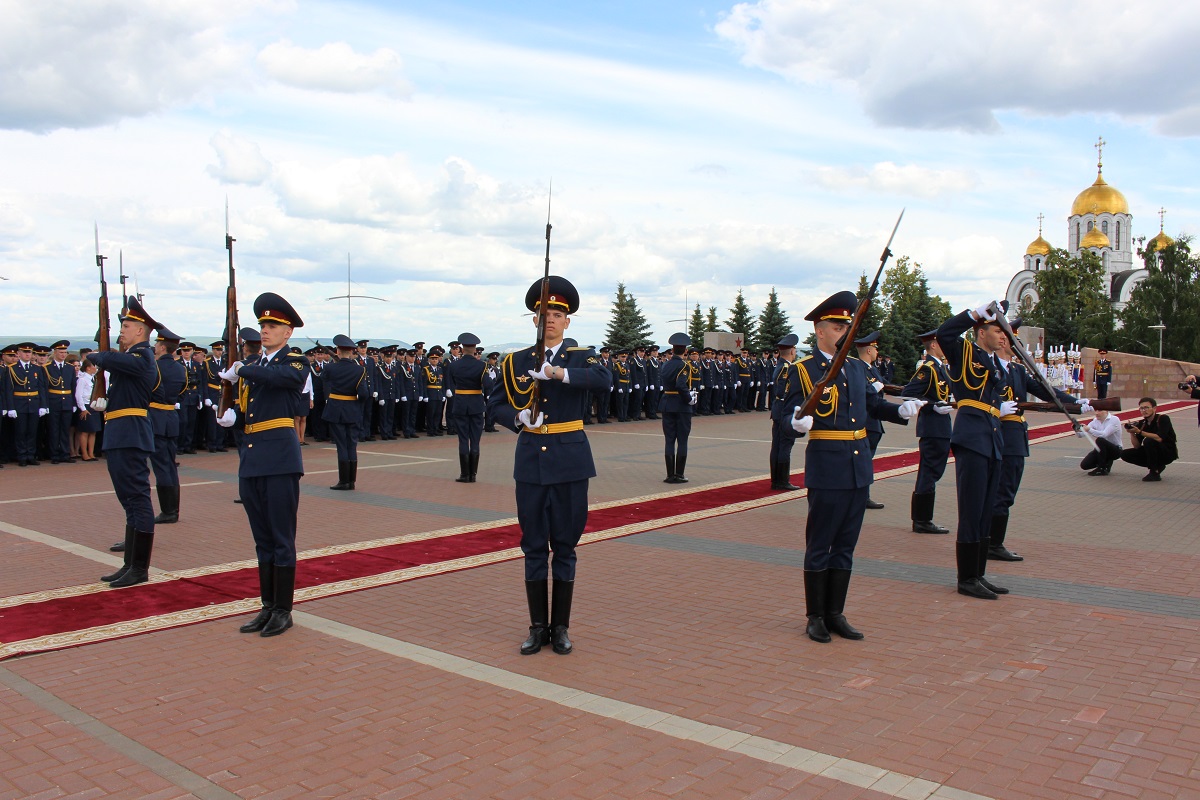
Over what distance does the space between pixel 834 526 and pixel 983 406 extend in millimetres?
1968

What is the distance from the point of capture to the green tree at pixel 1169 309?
6159 centimetres

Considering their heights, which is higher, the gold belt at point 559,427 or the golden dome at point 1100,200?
the golden dome at point 1100,200

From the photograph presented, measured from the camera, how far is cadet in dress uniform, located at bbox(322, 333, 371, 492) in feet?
39.7

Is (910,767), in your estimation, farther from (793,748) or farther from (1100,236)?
(1100,236)

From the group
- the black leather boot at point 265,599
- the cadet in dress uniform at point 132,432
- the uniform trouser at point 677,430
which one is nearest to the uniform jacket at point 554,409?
the black leather boot at point 265,599

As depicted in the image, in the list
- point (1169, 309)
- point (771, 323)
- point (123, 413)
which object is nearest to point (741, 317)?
point (771, 323)

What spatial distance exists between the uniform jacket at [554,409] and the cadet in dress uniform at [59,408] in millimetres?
13165

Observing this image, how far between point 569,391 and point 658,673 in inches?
66.2

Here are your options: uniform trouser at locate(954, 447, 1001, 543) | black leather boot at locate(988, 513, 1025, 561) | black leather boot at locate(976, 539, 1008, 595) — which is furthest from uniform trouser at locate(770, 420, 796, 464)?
black leather boot at locate(976, 539, 1008, 595)

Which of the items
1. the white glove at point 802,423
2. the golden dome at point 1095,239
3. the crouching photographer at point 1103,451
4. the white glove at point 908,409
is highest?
the golden dome at point 1095,239

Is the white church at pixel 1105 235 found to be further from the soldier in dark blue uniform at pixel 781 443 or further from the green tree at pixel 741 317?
the soldier in dark blue uniform at pixel 781 443

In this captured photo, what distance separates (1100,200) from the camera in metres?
96.2

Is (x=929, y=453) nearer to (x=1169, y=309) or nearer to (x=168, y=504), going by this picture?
(x=168, y=504)

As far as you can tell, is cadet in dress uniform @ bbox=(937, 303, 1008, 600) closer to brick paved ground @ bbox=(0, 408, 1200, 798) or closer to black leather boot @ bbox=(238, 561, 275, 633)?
brick paved ground @ bbox=(0, 408, 1200, 798)
